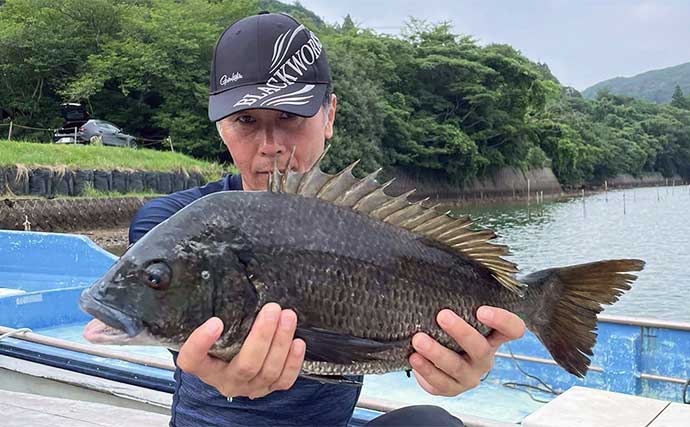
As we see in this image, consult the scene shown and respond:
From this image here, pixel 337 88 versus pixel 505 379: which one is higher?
pixel 337 88

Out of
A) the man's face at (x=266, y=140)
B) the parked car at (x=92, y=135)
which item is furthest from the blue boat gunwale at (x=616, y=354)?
the parked car at (x=92, y=135)

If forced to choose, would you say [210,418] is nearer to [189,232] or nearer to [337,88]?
[189,232]

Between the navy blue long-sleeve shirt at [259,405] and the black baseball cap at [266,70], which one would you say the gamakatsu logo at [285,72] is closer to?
the black baseball cap at [266,70]

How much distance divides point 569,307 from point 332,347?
90 cm

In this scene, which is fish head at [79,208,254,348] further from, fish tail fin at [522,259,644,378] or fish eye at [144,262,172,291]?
fish tail fin at [522,259,644,378]

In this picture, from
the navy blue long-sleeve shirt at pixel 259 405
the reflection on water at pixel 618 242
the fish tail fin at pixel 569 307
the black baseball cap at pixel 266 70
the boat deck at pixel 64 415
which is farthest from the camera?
the reflection on water at pixel 618 242

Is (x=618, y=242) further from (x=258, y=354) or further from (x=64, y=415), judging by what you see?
(x=258, y=354)

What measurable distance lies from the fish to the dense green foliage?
31.8m

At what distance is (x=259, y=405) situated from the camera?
2012mm

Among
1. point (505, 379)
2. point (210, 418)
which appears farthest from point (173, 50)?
point (210, 418)

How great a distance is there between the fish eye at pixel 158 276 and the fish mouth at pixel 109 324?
0.34 ft

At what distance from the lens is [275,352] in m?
1.63

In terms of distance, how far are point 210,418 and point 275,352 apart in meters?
0.53

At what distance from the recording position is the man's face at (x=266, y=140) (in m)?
2.28
